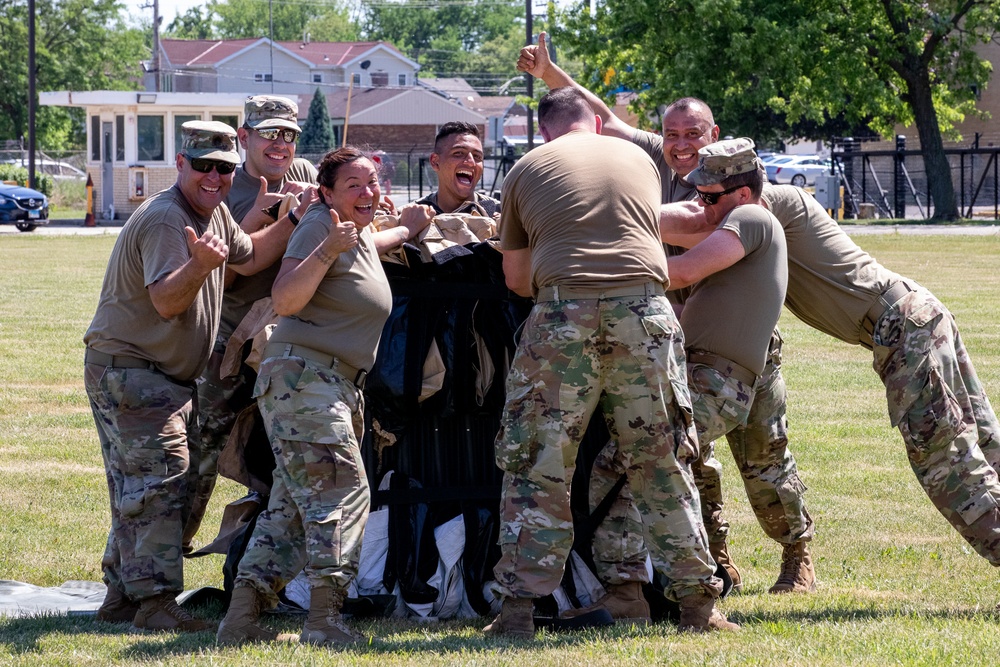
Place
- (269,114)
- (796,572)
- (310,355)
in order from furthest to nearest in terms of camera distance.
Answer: (269,114) → (796,572) → (310,355)

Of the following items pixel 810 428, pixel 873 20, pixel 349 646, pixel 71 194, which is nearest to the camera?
pixel 349 646

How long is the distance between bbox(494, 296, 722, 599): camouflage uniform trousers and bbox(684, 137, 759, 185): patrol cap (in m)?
0.72

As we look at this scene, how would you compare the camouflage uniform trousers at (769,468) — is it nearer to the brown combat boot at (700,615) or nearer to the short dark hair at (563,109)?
the brown combat boot at (700,615)

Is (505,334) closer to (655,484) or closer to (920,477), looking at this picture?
(655,484)

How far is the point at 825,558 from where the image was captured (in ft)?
21.6

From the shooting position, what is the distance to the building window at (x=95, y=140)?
38312mm

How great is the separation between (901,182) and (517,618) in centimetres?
3420

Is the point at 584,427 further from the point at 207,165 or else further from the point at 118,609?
the point at 118,609

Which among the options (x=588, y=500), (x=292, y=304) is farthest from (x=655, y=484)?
(x=292, y=304)

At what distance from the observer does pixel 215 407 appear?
591cm

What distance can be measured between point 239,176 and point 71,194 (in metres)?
43.7

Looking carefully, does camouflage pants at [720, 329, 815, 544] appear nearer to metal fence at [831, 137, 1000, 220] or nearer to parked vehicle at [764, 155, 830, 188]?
metal fence at [831, 137, 1000, 220]

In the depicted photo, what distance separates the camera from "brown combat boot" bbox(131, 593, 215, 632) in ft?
17.1

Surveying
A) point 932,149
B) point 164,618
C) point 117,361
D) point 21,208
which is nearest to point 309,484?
point 164,618
